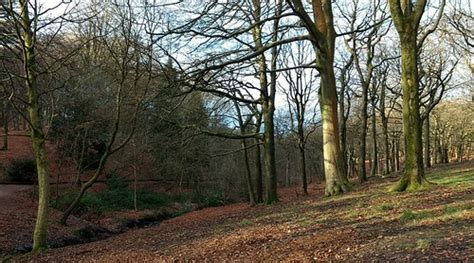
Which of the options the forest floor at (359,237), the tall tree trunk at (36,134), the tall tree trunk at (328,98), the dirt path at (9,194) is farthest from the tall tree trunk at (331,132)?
the dirt path at (9,194)

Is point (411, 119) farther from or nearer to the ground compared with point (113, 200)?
farther from the ground

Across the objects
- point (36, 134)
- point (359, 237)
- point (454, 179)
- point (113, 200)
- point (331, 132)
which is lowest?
point (113, 200)

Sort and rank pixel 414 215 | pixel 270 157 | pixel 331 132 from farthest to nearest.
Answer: pixel 270 157 < pixel 331 132 < pixel 414 215

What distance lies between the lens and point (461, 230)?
6113 millimetres

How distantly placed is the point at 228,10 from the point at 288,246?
8.36 m

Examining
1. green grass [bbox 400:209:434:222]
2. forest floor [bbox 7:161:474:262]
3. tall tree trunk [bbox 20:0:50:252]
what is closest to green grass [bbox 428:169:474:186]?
forest floor [bbox 7:161:474:262]

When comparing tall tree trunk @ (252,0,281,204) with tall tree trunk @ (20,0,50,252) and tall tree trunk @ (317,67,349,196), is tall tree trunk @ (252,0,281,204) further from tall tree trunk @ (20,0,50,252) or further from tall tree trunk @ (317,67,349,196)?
tall tree trunk @ (20,0,50,252)

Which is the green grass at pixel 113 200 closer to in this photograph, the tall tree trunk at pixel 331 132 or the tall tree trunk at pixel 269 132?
the tall tree trunk at pixel 269 132

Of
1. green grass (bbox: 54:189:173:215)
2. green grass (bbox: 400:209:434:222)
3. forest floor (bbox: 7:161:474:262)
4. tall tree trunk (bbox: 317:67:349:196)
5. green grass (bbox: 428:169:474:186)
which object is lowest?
green grass (bbox: 54:189:173:215)

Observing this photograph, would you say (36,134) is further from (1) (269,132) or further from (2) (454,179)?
(2) (454,179)

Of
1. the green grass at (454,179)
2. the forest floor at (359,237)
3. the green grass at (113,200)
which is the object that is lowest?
the green grass at (113,200)

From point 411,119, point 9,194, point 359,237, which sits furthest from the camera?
point 9,194

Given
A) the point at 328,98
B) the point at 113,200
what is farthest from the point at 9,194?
the point at 328,98

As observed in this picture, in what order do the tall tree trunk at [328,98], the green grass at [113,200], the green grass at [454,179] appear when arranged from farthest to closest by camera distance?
the green grass at [113,200], the tall tree trunk at [328,98], the green grass at [454,179]
